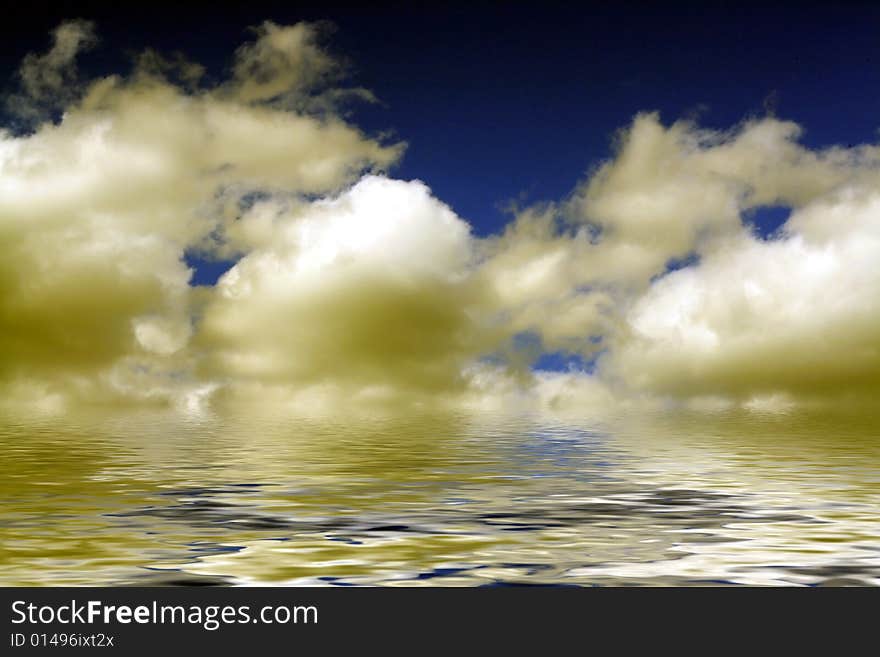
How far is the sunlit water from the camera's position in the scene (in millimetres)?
11531

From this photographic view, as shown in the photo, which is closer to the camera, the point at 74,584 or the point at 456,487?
the point at 74,584

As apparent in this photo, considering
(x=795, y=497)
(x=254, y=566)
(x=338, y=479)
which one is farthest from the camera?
(x=338, y=479)

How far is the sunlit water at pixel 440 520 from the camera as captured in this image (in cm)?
1153

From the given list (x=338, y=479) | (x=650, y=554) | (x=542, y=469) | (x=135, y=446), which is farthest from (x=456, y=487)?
(x=135, y=446)

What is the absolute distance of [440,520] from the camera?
16062 mm
